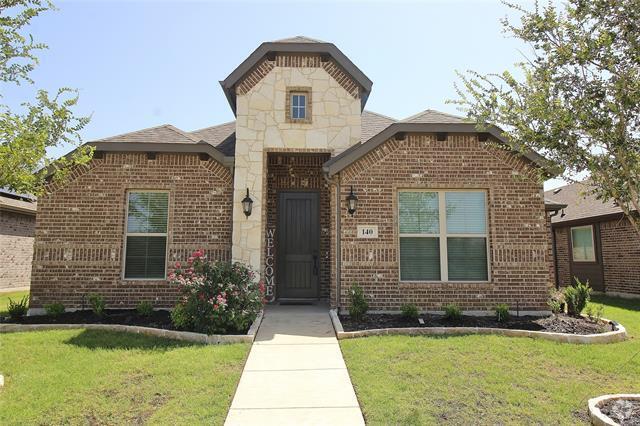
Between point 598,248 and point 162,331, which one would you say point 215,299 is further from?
point 598,248

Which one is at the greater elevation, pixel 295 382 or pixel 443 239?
pixel 443 239

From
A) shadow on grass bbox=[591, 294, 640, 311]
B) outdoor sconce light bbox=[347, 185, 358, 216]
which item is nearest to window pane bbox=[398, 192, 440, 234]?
outdoor sconce light bbox=[347, 185, 358, 216]

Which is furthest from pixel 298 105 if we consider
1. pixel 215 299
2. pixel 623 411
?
pixel 623 411

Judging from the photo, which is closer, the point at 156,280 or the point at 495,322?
the point at 495,322

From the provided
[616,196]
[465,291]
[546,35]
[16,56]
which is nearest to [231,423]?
[616,196]

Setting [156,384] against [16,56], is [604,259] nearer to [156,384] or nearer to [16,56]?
[156,384]

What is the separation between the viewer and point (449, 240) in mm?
8875

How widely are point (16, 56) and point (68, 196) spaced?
15.4 ft

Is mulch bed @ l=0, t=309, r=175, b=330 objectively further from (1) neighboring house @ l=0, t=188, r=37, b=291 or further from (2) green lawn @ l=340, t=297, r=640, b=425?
(1) neighboring house @ l=0, t=188, r=37, b=291

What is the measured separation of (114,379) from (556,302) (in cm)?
833

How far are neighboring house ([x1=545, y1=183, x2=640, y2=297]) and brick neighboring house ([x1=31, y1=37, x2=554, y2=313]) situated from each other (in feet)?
17.2

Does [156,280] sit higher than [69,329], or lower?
higher

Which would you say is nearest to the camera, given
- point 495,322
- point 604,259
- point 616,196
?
point 616,196

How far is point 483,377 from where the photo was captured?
17.1ft
